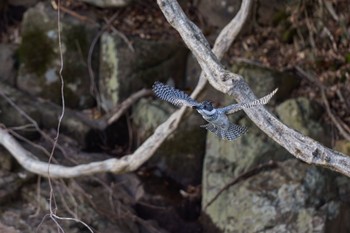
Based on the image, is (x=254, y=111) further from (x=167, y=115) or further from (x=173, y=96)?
(x=167, y=115)

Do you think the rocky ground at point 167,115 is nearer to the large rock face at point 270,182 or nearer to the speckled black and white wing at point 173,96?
the large rock face at point 270,182

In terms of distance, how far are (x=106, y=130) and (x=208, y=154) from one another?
731 mm

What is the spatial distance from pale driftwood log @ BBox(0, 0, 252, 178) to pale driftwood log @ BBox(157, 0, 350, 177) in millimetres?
543

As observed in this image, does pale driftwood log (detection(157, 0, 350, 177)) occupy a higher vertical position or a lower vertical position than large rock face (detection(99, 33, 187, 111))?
higher

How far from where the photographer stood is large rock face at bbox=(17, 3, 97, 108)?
4.38 metres

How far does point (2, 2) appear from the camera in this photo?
14.8 ft

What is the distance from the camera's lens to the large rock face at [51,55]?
14.4 feet

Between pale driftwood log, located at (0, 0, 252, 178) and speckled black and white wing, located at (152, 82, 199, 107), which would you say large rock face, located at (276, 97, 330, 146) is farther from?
speckled black and white wing, located at (152, 82, 199, 107)

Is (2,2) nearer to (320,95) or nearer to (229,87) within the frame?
(320,95)

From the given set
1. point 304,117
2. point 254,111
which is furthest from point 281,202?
point 254,111

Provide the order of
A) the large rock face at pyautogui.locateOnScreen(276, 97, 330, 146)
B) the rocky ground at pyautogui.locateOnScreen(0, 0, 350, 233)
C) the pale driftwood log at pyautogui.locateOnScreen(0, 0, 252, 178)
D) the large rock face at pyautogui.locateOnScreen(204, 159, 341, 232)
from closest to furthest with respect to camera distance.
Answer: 1. the pale driftwood log at pyautogui.locateOnScreen(0, 0, 252, 178)
2. the large rock face at pyautogui.locateOnScreen(204, 159, 341, 232)
3. the rocky ground at pyautogui.locateOnScreen(0, 0, 350, 233)
4. the large rock face at pyautogui.locateOnScreen(276, 97, 330, 146)

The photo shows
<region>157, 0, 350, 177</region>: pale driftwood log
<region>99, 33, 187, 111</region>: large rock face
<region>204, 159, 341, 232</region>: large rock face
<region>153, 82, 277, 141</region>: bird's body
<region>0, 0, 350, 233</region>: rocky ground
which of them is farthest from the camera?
<region>99, 33, 187, 111</region>: large rock face

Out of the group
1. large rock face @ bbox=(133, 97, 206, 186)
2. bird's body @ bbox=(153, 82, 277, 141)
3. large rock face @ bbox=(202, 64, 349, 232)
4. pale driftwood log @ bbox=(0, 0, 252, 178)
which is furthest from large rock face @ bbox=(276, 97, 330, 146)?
bird's body @ bbox=(153, 82, 277, 141)

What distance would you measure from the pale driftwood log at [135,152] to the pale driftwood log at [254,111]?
543 millimetres
